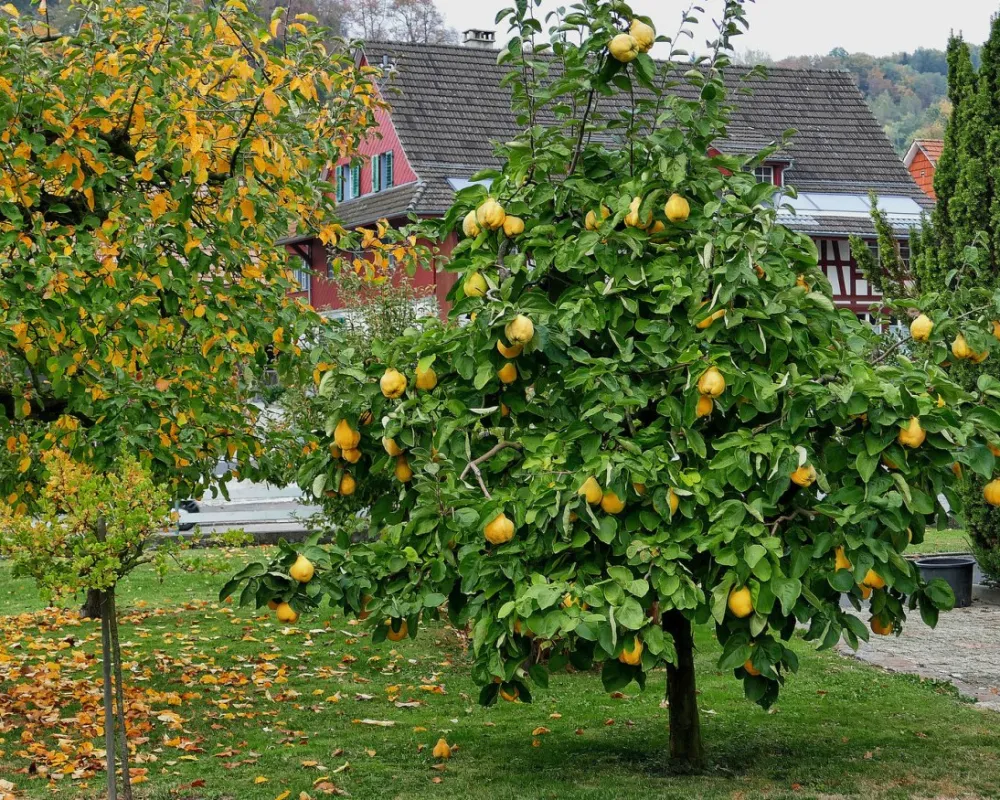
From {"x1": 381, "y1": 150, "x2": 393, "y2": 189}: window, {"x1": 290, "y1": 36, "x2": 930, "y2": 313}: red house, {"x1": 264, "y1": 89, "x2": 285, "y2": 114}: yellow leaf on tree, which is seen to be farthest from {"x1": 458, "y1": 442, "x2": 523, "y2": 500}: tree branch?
{"x1": 381, "y1": 150, "x2": 393, "y2": 189}: window

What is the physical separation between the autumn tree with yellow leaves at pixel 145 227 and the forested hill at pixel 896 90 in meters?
86.7

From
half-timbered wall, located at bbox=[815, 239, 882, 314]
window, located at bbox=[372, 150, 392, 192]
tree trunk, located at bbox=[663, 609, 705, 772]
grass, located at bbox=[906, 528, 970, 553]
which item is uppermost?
window, located at bbox=[372, 150, 392, 192]

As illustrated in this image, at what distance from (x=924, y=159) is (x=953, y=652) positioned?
37797mm

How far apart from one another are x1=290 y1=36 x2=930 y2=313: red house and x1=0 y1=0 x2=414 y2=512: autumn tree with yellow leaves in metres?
22.9

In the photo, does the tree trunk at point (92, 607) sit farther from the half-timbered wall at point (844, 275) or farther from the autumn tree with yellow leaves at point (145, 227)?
the half-timbered wall at point (844, 275)

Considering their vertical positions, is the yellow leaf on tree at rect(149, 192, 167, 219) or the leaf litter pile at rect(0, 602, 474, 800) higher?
the yellow leaf on tree at rect(149, 192, 167, 219)

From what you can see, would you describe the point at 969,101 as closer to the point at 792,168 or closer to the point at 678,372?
the point at 678,372

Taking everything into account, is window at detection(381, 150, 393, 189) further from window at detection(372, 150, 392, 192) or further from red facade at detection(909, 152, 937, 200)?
red facade at detection(909, 152, 937, 200)

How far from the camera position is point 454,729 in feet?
27.2

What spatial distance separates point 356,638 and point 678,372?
7125mm

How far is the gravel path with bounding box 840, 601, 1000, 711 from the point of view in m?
10.1

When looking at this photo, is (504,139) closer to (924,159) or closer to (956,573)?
(924,159)

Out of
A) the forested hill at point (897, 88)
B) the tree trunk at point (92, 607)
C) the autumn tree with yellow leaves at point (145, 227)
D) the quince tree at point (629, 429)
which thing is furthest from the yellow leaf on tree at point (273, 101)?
the forested hill at point (897, 88)

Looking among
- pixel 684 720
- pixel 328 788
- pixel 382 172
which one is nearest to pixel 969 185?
pixel 684 720
